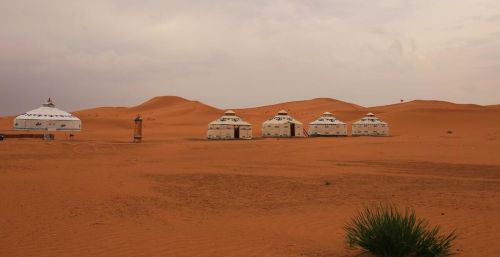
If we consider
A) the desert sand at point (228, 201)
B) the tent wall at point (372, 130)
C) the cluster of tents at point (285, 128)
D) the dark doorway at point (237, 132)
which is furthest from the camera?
the tent wall at point (372, 130)

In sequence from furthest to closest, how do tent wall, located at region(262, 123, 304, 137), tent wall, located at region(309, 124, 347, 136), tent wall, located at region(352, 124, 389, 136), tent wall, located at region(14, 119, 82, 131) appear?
tent wall, located at region(352, 124, 389, 136) < tent wall, located at region(309, 124, 347, 136) < tent wall, located at region(262, 123, 304, 137) < tent wall, located at region(14, 119, 82, 131)

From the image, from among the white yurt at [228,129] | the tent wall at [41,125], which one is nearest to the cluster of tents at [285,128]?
the white yurt at [228,129]

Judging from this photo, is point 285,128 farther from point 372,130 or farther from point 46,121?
point 46,121

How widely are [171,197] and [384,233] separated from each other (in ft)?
18.6

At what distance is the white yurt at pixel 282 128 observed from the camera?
132 feet

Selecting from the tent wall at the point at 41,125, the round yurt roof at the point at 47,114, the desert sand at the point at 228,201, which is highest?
the round yurt roof at the point at 47,114

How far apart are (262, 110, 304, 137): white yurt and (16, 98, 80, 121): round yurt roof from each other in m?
16.5

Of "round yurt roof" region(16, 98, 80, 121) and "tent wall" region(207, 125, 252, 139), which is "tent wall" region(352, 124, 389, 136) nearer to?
"tent wall" region(207, 125, 252, 139)

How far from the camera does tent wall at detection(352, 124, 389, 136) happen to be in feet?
140

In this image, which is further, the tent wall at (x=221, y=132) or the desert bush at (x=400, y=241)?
the tent wall at (x=221, y=132)

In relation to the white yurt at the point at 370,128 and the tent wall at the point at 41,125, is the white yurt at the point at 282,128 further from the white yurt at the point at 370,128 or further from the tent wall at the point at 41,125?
the tent wall at the point at 41,125

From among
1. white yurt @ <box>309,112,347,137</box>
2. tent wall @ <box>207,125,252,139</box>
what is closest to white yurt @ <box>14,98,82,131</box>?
tent wall @ <box>207,125,252,139</box>

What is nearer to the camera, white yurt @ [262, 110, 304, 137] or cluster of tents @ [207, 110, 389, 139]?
cluster of tents @ [207, 110, 389, 139]

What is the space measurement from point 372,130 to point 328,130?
461 cm
